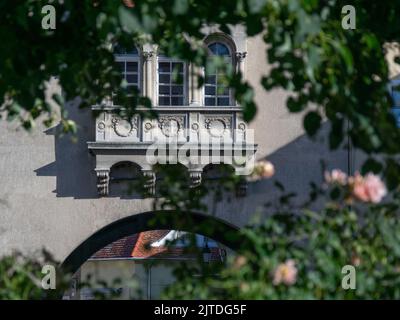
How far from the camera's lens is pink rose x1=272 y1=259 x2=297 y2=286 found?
18.5 ft

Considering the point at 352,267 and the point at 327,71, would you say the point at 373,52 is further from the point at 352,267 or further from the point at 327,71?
the point at 352,267

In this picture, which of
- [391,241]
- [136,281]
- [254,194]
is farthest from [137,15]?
[254,194]

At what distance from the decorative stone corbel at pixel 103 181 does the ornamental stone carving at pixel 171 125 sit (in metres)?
1.04

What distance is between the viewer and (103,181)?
1780cm

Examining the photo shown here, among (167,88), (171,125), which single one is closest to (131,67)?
(167,88)

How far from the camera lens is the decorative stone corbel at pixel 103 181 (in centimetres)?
1772

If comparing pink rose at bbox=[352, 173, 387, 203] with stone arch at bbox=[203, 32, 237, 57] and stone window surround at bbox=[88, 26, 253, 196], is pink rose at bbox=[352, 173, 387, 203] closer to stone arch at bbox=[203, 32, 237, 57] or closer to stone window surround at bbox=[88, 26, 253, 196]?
stone window surround at bbox=[88, 26, 253, 196]

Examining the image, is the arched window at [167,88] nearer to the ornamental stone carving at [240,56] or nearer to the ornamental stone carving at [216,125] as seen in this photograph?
the ornamental stone carving at [216,125]

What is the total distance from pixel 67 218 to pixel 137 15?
1215 centimetres

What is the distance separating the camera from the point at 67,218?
Answer: 1800cm

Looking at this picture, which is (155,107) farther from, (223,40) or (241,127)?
(223,40)

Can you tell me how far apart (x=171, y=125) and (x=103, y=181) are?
4.34 feet

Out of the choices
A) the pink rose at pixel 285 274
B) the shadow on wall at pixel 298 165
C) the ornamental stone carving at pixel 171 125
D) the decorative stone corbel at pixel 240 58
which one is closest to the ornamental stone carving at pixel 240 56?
the decorative stone corbel at pixel 240 58

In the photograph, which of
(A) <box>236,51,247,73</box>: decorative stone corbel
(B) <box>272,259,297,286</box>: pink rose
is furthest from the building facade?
(B) <box>272,259,297,286</box>: pink rose
